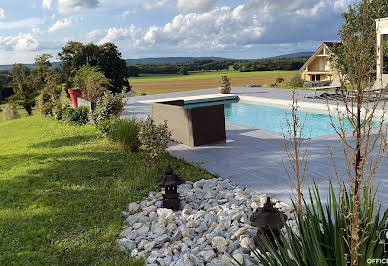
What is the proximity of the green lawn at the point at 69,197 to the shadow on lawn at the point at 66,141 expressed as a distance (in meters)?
0.03

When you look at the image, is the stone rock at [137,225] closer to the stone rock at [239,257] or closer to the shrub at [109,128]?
the stone rock at [239,257]

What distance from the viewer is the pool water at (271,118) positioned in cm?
1105

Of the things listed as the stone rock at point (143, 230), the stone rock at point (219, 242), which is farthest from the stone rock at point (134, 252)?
the stone rock at point (219, 242)

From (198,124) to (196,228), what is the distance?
4.23 m

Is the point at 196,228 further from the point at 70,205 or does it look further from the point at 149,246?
the point at 70,205

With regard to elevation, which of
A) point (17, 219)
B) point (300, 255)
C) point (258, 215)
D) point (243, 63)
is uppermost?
point (243, 63)

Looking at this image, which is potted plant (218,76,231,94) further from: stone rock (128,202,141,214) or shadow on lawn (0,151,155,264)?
stone rock (128,202,141,214)

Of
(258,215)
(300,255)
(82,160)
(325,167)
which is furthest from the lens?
(82,160)

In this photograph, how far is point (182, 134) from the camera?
838 cm

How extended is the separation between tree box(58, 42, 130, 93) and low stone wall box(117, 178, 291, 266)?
16.4 metres

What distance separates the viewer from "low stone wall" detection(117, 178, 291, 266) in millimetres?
3490

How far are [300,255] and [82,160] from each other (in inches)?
239

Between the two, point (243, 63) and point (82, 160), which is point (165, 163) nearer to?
point (82, 160)

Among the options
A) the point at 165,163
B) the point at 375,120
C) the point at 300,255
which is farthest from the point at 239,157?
the point at 375,120
